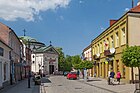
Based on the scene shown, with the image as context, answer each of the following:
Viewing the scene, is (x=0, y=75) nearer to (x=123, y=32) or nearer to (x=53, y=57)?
(x=123, y=32)

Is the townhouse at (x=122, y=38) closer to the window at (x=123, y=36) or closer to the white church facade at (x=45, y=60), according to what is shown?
the window at (x=123, y=36)

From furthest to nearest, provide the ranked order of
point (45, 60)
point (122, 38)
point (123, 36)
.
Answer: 1. point (45, 60)
2. point (122, 38)
3. point (123, 36)

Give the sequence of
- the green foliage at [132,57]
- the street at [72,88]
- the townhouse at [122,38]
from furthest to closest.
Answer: the townhouse at [122,38] → the street at [72,88] → the green foliage at [132,57]

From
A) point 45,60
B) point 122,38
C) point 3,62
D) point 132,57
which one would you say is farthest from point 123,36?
point 45,60

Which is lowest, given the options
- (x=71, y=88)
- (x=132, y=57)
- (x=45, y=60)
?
(x=71, y=88)

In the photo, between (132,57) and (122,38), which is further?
(122,38)

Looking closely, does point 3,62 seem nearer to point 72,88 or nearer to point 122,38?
point 72,88

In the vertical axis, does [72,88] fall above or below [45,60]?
below

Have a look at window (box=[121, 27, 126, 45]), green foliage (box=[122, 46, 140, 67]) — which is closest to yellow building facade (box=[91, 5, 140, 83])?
window (box=[121, 27, 126, 45])

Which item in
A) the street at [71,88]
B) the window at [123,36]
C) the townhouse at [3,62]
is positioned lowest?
the street at [71,88]

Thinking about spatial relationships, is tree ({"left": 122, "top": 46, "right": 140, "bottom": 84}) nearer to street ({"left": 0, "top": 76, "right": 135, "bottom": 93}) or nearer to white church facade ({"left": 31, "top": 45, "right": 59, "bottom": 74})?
street ({"left": 0, "top": 76, "right": 135, "bottom": 93})

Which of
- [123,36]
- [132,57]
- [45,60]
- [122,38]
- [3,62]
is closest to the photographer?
[132,57]

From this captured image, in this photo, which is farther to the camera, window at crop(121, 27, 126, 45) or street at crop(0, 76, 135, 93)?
window at crop(121, 27, 126, 45)

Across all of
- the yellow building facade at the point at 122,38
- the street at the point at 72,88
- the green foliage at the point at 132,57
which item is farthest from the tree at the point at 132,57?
the yellow building facade at the point at 122,38
